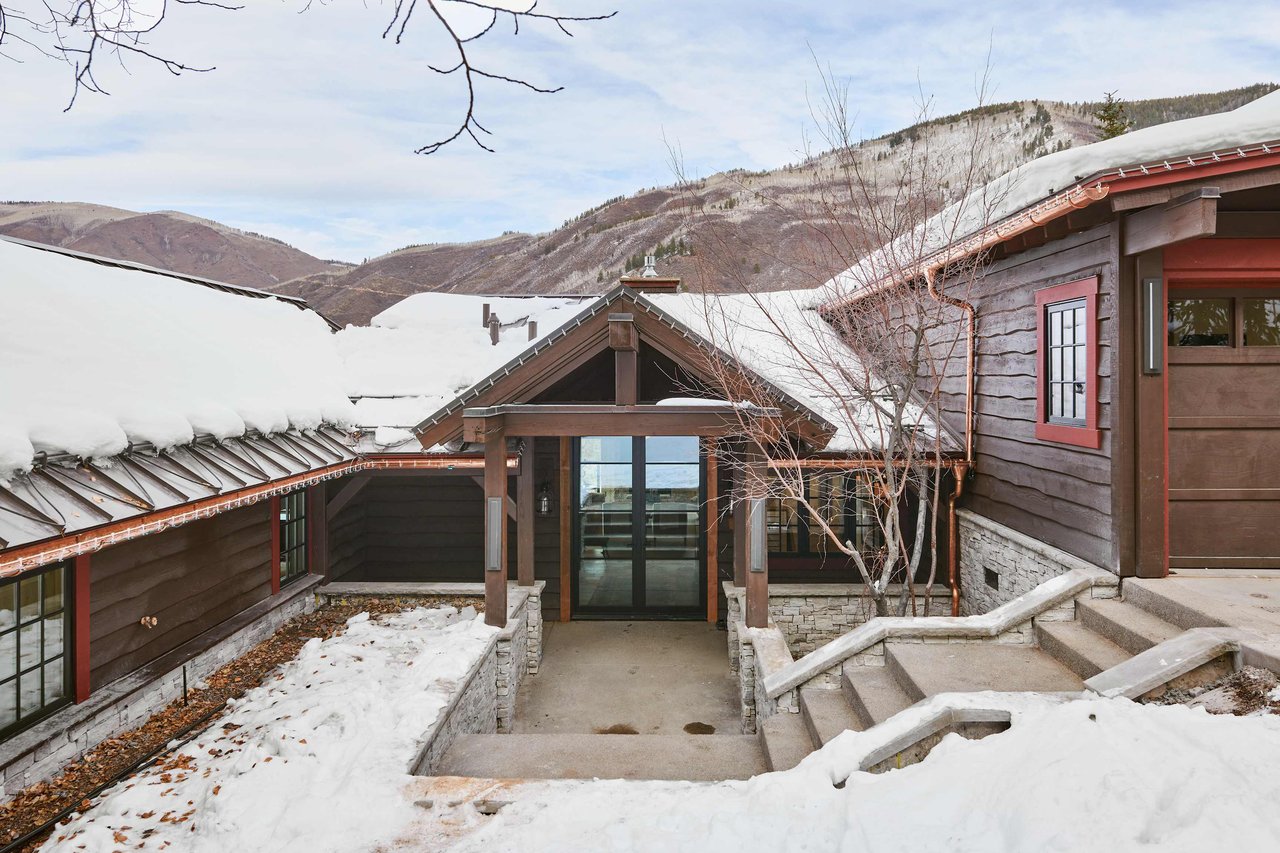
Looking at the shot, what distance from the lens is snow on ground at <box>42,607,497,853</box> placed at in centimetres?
371

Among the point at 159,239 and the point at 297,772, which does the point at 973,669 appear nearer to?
the point at 297,772

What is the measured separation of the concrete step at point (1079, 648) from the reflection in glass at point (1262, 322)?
2.74 metres

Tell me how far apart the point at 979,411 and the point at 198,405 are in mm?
8237

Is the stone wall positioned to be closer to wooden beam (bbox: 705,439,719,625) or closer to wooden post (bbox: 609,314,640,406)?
wooden beam (bbox: 705,439,719,625)

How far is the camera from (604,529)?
31.9 feet

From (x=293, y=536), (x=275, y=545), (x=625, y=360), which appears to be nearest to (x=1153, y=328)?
(x=625, y=360)

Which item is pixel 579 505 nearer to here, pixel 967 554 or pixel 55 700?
pixel 967 554

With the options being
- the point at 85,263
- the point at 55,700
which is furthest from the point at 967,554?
the point at 85,263

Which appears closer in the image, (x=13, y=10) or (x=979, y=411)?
(x=13, y=10)

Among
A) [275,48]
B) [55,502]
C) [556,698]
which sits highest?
[275,48]

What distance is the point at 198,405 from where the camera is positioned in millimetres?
6215

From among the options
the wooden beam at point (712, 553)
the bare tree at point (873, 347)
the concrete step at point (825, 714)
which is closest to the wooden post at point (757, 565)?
the bare tree at point (873, 347)

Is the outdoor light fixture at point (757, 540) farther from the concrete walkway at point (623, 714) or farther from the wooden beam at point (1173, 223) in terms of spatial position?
the wooden beam at point (1173, 223)

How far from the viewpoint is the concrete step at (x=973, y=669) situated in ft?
14.4
